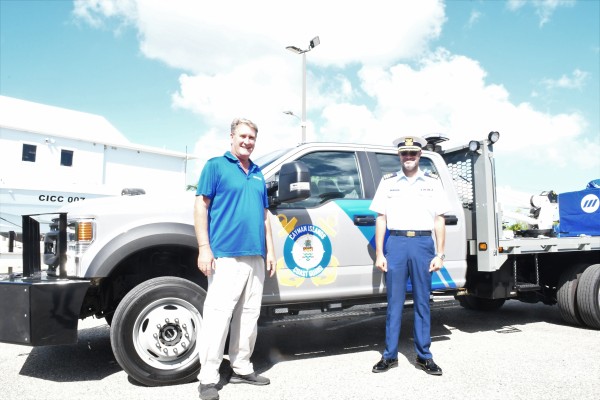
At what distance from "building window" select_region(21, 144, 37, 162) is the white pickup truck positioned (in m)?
22.5

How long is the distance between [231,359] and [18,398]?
150 cm

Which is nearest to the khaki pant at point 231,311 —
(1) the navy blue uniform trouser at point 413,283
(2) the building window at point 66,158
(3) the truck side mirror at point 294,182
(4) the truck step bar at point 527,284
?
(3) the truck side mirror at point 294,182

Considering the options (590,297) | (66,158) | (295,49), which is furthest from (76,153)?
(590,297)

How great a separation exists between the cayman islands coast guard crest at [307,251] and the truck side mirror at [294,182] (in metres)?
0.54

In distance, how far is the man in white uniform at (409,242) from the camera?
4059 millimetres

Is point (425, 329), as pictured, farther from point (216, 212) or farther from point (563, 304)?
point (563, 304)

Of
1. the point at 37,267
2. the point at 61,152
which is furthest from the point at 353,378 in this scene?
the point at 61,152

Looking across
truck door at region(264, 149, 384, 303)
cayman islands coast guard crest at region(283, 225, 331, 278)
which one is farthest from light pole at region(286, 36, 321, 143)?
cayman islands coast guard crest at region(283, 225, 331, 278)

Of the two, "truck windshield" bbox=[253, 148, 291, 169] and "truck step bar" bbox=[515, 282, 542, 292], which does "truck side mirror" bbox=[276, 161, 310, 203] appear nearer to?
"truck windshield" bbox=[253, 148, 291, 169]

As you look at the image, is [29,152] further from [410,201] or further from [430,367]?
[430,367]

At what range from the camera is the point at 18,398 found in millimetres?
3445

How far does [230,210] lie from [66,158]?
2486cm

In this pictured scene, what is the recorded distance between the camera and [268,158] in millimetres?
4684

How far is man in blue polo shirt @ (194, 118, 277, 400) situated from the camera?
137 inches
